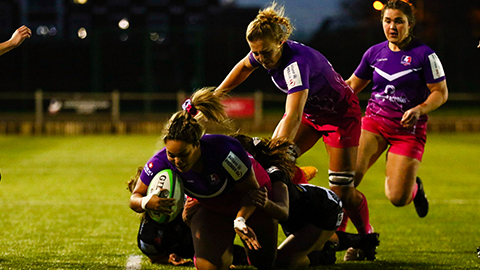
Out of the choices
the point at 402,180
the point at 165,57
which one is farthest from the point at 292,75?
the point at 165,57

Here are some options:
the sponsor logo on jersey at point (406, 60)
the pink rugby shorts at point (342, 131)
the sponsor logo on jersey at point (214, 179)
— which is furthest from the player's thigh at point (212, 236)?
the sponsor logo on jersey at point (406, 60)

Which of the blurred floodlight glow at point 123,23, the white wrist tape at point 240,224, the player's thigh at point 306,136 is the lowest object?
the white wrist tape at point 240,224

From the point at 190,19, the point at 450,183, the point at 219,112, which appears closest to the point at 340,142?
the point at 219,112

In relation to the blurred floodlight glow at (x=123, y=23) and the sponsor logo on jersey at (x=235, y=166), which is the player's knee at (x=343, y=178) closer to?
the sponsor logo on jersey at (x=235, y=166)

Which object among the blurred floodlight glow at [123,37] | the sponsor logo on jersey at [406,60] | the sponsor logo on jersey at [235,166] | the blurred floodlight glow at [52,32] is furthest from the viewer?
the blurred floodlight glow at [52,32]

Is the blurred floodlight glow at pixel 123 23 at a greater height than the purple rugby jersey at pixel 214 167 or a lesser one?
greater

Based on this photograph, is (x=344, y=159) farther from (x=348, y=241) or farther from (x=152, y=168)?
(x=152, y=168)

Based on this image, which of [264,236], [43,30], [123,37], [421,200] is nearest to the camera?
[264,236]

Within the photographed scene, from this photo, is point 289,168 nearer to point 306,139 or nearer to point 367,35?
point 306,139

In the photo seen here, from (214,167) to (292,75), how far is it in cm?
113

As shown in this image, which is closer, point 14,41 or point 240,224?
point 240,224

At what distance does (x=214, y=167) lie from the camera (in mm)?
4027

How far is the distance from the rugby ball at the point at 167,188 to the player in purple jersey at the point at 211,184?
0.19 feet

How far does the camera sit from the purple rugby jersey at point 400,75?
5.52m
